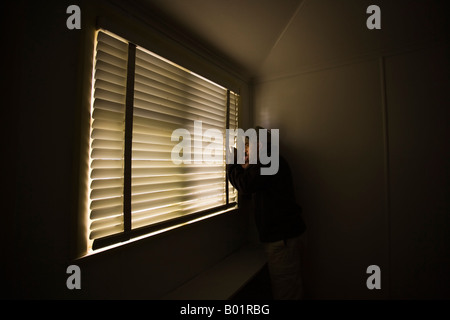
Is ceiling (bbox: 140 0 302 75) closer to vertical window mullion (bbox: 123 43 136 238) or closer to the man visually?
vertical window mullion (bbox: 123 43 136 238)

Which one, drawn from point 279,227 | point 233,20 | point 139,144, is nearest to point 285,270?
point 279,227

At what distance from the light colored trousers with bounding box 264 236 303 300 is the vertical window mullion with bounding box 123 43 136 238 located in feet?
3.64

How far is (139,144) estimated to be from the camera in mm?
1094

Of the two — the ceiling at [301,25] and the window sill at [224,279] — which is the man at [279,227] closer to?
the window sill at [224,279]

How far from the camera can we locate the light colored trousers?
1476 millimetres

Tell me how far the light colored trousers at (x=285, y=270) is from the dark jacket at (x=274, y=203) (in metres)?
0.09

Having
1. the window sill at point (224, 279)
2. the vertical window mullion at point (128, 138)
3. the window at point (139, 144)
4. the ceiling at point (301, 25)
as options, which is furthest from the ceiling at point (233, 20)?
the window sill at point (224, 279)

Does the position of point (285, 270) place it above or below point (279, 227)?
below

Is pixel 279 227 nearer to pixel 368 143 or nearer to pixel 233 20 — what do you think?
pixel 368 143

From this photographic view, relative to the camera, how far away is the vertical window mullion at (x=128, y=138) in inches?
39.6

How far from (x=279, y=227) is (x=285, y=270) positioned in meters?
0.35

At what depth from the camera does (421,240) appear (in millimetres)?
1400

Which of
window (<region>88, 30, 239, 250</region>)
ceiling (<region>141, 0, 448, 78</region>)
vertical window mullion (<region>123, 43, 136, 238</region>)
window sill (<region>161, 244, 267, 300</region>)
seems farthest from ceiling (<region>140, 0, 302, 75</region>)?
window sill (<region>161, 244, 267, 300</region>)

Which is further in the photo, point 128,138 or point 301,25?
point 301,25
